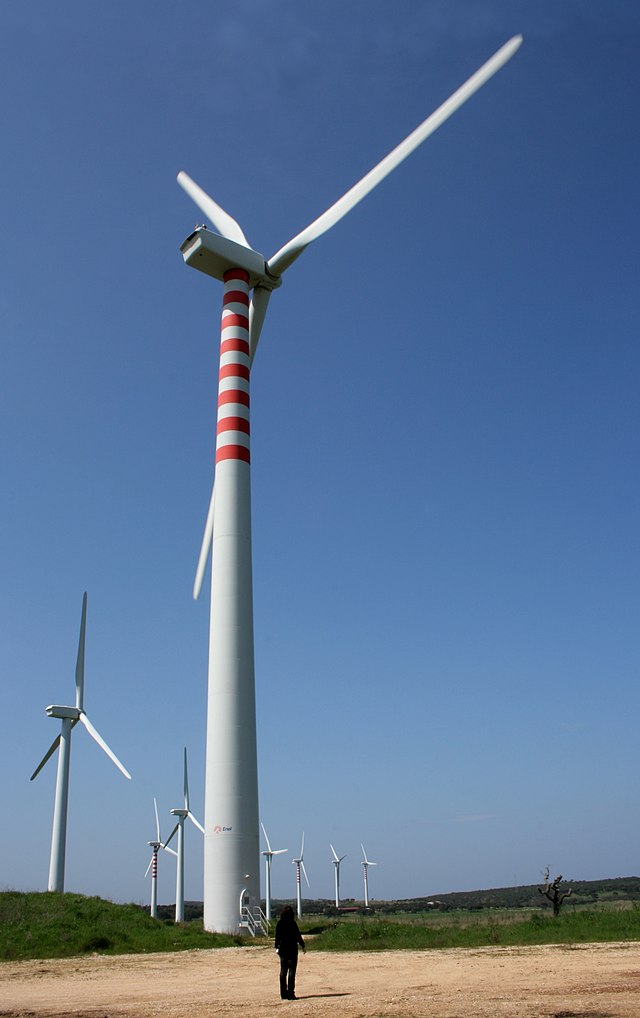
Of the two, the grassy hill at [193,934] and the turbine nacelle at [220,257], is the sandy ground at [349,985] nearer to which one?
the grassy hill at [193,934]

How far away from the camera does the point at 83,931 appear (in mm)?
33688

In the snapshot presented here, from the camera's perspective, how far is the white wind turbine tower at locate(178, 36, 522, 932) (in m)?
35.0

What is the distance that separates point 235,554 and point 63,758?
86.1ft

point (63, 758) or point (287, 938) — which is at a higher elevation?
point (63, 758)

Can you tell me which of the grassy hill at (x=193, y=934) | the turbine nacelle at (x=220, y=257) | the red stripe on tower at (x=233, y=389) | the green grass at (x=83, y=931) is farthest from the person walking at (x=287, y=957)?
the turbine nacelle at (x=220, y=257)

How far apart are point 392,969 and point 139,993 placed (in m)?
7.03

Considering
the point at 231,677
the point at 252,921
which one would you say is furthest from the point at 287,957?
the point at 231,677

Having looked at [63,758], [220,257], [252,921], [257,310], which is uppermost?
[220,257]

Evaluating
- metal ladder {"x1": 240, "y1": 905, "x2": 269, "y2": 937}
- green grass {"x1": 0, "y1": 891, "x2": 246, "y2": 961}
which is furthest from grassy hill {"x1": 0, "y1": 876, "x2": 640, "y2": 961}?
metal ladder {"x1": 240, "y1": 905, "x2": 269, "y2": 937}

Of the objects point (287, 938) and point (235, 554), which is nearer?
point (287, 938)

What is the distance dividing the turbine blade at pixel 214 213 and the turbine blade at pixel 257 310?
110 inches

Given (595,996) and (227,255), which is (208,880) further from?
(227,255)

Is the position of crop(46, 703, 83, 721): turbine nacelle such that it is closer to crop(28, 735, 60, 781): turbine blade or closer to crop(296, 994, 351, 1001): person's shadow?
crop(28, 735, 60, 781): turbine blade

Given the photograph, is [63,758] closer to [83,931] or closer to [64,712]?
[64,712]
